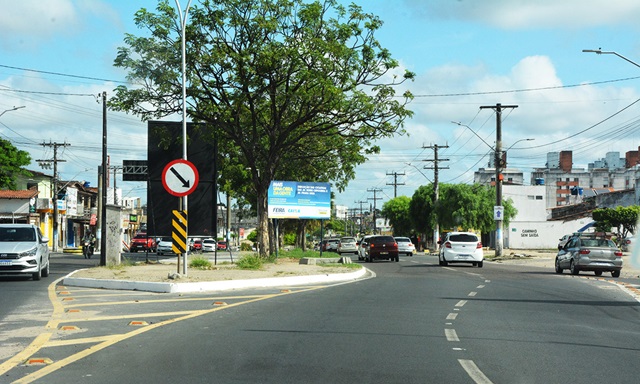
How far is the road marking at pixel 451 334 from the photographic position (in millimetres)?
10571

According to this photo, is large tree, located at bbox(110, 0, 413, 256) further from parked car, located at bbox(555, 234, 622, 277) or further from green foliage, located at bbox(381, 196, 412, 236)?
green foliage, located at bbox(381, 196, 412, 236)

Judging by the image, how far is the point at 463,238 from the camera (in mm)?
37062

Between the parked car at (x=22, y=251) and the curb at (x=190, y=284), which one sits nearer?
the curb at (x=190, y=284)

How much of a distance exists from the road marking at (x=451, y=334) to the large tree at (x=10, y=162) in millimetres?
66499

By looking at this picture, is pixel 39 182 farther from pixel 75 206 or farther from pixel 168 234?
pixel 168 234

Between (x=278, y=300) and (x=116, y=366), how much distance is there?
8.08 m

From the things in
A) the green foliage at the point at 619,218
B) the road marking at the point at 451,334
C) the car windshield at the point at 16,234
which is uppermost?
the green foliage at the point at 619,218

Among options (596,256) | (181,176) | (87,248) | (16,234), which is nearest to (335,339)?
(181,176)

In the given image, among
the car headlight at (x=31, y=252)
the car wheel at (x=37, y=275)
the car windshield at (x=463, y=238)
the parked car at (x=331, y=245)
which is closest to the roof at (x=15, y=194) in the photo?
the parked car at (x=331, y=245)

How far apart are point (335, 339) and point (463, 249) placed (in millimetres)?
27139

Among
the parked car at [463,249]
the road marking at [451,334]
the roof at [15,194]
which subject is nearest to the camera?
the road marking at [451,334]

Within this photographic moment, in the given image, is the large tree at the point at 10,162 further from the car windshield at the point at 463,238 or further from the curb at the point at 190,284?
the curb at the point at 190,284

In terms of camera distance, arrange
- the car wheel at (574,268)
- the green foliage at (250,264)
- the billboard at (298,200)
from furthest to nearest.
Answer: the billboard at (298,200), the car wheel at (574,268), the green foliage at (250,264)

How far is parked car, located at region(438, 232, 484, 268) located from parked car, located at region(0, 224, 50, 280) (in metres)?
19.5
